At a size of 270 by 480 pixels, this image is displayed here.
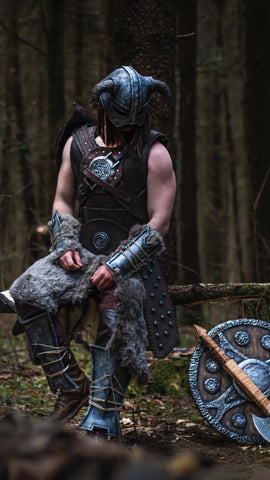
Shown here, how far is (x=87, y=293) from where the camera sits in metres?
3.98

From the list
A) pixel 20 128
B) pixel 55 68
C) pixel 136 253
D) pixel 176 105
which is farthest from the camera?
pixel 20 128

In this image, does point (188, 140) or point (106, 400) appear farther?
point (188, 140)

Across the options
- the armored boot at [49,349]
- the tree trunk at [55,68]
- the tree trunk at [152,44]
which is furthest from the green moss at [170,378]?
the tree trunk at [55,68]

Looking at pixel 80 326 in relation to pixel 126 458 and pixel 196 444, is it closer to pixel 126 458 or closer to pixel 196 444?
pixel 196 444

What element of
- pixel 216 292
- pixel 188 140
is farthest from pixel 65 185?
pixel 188 140

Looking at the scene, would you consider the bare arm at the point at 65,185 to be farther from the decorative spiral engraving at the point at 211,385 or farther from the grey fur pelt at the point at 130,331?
the decorative spiral engraving at the point at 211,385

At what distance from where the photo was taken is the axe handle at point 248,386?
4.02 metres

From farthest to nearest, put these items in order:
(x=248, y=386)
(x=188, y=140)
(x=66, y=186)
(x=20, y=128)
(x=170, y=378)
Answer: (x=20, y=128)
(x=188, y=140)
(x=170, y=378)
(x=66, y=186)
(x=248, y=386)

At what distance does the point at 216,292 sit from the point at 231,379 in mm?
610

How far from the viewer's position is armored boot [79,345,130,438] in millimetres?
3791

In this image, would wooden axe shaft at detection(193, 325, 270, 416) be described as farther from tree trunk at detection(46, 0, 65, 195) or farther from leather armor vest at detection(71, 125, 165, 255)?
tree trunk at detection(46, 0, 65, 195)

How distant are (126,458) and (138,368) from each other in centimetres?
240

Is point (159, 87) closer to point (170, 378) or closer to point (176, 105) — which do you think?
point (170, 378)

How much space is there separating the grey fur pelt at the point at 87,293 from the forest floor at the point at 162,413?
508mm
